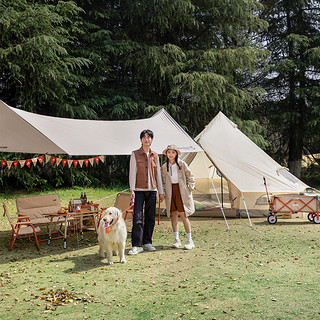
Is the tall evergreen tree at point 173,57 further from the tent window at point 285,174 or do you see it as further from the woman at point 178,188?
the woman at point 178,188

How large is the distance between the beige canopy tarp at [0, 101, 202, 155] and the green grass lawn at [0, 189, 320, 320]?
4.99ft

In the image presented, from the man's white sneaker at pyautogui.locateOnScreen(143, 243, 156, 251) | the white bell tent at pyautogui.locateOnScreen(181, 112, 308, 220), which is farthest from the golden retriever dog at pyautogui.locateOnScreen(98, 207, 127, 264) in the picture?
the white bell tent at pyautogui.locateOnScreen(181, 112, 308, 220)

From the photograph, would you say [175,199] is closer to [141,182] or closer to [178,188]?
[178,188]

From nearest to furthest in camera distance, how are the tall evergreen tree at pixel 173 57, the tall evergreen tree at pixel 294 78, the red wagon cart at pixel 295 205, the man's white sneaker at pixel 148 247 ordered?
the man's white sneaker at pixel 148 247 < the red wagon cart at pixel 295 205 < the tall evergreen tree at pixel 173 57 < the tall evergreen tree at pixel 294 78

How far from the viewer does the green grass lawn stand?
341 centimetres

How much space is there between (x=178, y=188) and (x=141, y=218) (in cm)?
70

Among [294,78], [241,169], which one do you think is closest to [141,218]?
[241,169]

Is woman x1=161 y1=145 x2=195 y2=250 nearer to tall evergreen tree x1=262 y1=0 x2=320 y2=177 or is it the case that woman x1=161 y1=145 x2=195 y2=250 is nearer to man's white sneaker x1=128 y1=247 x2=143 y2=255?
man's white sneaker x1=128 y1=247 x2=143 y2=255

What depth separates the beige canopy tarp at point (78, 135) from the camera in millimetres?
5684

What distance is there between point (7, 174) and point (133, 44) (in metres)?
6.40

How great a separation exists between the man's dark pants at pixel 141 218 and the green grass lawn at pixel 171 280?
28cm

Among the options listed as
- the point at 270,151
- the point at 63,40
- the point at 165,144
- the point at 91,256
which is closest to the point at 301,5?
the point at 270,151

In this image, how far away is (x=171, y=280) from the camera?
4324mm

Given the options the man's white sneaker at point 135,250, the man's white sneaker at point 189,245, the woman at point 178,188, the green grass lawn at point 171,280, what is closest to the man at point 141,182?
the man's white sneaker at point 135,250
